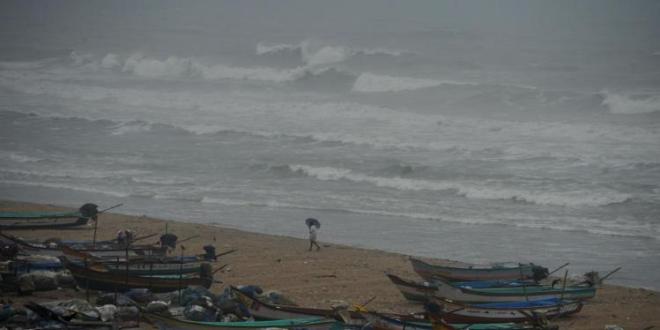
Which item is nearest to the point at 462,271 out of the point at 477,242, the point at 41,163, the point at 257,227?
the point at 477,242

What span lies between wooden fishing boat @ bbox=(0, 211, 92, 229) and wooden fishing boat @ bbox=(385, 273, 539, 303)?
24.5 feet

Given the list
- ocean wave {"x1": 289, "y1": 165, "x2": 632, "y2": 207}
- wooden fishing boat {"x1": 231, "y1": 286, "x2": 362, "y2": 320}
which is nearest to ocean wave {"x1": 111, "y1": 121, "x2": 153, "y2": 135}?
ocean wave {"x1": 289, "y1": 165, "x2": 632, "y2": 207}

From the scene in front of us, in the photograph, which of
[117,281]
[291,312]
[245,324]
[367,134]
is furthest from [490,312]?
[367,134]

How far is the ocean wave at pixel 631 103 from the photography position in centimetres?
3853

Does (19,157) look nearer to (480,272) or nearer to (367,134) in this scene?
(367,134)

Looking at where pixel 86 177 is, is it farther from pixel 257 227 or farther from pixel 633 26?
pixel 633 26

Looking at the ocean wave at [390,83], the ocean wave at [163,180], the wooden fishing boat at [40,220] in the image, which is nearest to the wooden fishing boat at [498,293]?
the wooden fishing boat at [40,220]

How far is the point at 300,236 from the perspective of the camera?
2166 centimetres

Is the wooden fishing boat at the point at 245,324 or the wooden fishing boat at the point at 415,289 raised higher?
the wooden fishing boat at the point at 415,289

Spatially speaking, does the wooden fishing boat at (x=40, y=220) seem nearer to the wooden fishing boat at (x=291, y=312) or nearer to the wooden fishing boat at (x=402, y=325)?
the wooden fishing boat at (x=291, y=312)

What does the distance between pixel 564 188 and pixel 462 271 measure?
10.3 metres

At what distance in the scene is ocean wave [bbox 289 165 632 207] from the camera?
2505 cm

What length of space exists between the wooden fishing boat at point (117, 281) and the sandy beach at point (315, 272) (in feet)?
0.86

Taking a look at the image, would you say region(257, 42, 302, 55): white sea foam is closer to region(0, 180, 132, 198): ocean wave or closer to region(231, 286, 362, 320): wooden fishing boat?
region(0, 180, 132, 198): ocean wave
